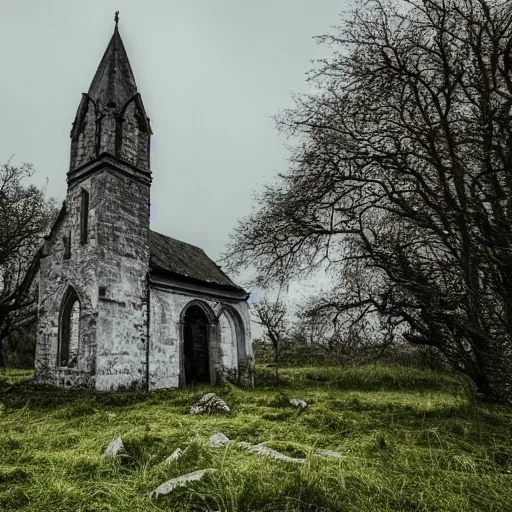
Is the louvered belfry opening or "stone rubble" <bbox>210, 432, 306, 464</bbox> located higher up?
the louvered belfry opening

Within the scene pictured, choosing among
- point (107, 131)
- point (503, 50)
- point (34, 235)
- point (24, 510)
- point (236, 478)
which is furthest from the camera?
point (34, 235)

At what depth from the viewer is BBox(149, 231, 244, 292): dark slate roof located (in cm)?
1348

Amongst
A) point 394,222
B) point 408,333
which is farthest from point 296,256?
point 408,333

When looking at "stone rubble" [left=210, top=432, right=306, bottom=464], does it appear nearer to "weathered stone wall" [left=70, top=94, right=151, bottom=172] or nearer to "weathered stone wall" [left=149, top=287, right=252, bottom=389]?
"weathered stone wall" [left=149, top=287, right=252, bottom=389]

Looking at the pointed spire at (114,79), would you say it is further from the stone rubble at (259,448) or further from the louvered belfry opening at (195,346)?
the stone rubble at (259,448)

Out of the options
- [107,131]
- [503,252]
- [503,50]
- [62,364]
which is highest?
[107,131]

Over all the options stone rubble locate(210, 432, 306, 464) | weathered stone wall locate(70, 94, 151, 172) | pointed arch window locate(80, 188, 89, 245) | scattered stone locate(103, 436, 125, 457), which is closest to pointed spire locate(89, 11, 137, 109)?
weathered stone wall locate(70, 94, 151, 172)

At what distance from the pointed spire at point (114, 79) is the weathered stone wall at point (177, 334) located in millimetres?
6975

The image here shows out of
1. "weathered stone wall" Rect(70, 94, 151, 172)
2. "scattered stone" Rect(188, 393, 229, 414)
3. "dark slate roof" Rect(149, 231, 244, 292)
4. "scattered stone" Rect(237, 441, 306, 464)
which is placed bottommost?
"scattered stone" Rect(188, 393, 229, 414)

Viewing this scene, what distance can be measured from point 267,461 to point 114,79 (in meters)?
14.0

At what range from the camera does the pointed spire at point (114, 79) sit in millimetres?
13375

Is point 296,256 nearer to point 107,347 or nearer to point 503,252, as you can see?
point 503,252

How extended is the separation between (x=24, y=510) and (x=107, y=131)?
11.8 meters

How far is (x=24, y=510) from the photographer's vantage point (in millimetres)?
3164
